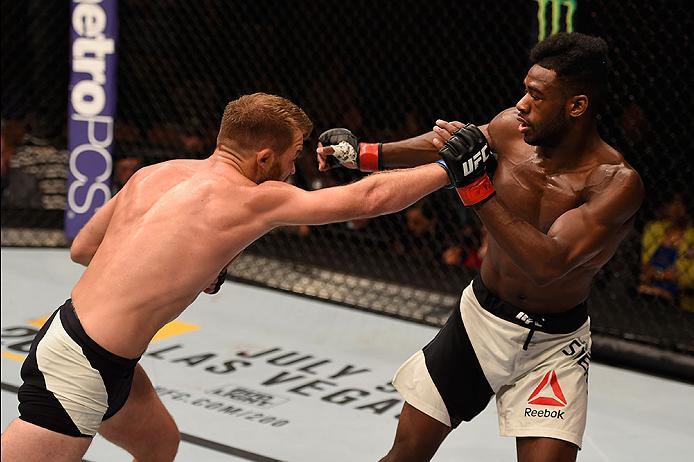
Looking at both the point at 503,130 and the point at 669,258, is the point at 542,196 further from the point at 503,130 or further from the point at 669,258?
the point at 669,258

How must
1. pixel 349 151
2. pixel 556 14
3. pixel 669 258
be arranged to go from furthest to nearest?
pixel 669 258 → pixel 556 14 → pixel 349 151

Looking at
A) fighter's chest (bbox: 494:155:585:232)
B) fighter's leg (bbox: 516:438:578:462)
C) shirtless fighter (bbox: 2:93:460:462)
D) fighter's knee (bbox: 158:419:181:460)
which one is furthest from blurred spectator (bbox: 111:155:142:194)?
fighter's leg (bbox: 516:438:578:462)

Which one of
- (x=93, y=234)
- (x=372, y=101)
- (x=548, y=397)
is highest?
(x=93, y=234)

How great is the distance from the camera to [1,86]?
6.40 metres

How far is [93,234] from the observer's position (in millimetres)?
2471

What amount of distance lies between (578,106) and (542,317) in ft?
1.70

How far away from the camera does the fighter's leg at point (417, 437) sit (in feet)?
9.04

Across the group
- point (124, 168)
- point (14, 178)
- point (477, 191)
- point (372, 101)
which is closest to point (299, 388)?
point (477, 191)

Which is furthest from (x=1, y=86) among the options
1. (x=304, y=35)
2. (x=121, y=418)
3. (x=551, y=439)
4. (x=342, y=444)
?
(x=551, y=439)

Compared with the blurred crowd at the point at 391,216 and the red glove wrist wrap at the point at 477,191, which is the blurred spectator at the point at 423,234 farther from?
the red glove wrist wrap at the point at 477,191

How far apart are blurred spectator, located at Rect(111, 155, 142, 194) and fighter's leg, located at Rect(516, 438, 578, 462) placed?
13.3 feet

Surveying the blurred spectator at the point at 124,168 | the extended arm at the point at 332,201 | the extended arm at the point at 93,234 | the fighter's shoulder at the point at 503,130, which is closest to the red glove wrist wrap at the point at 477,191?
the extended arm at the point at 332,201

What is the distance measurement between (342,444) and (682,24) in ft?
8.27

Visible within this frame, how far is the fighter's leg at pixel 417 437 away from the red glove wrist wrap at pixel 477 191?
629 millimetres
